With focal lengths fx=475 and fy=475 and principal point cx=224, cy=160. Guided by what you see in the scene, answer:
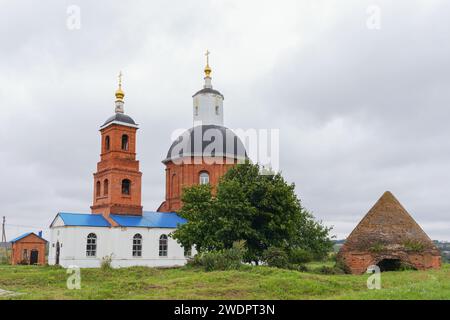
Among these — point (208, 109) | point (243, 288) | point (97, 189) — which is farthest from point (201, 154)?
point (243, 288)

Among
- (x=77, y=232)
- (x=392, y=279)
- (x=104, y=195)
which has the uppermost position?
(x=104, y=195)

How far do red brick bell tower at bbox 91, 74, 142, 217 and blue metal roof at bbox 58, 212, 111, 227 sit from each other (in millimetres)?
1000

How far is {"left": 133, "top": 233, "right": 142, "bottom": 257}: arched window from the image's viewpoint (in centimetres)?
3530

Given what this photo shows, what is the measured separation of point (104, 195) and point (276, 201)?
15.9m

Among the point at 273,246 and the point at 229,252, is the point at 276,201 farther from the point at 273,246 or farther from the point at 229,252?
the point at 229,252

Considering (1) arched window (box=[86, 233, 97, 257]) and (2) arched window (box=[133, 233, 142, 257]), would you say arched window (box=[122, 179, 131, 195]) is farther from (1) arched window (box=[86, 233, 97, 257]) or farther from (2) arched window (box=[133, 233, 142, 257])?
(1) arched window (box=[86, 233, 97, 257])

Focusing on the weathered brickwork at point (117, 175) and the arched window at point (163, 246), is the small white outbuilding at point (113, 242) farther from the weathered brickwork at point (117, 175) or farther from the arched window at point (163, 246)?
the weathered brickwork at point (117, 175)

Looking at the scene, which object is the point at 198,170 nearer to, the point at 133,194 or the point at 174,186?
the point at 174,186

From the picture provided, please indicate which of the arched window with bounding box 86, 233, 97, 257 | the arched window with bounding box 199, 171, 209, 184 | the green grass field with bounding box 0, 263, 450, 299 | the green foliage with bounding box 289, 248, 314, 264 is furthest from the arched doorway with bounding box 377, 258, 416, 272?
the arched window with bounding box 86, 233, 97, 257

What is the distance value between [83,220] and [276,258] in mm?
15609
